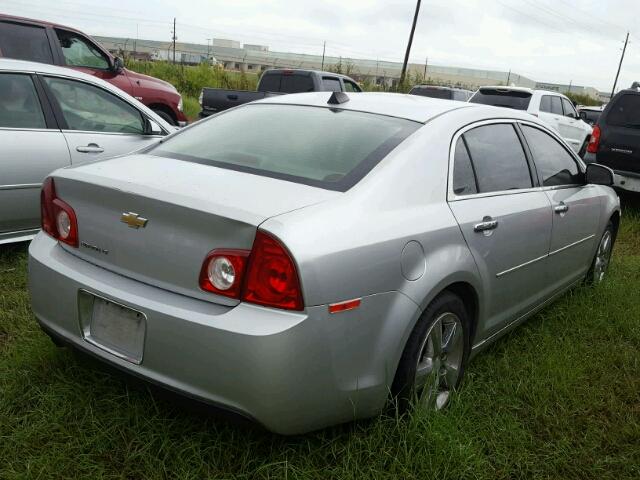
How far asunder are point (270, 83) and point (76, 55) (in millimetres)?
5039

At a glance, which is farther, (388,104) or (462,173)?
(388,104)

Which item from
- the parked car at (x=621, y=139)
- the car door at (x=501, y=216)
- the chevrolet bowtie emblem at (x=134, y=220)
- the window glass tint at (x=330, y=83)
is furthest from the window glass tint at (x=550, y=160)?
the window glass tint at (x=330, y=83)

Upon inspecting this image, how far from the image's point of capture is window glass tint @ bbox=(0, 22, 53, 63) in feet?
24.6

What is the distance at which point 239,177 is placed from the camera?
2486 millimetres

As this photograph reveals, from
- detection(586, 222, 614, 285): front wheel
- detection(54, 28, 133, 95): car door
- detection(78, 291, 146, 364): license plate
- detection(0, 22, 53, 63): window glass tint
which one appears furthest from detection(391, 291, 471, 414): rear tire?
detection(54, 28, 133, 95): car door

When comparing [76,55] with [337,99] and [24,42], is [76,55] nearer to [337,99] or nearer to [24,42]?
[24,42]

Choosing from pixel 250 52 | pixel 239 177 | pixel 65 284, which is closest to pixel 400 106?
pixel 239 177

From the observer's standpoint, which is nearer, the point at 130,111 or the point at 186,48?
the point at 130,111

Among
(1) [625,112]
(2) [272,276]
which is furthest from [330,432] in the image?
(1) [625,112]

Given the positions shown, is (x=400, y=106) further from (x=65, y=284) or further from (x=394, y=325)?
(x=65, y=284)

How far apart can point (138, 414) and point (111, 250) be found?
2.35ft

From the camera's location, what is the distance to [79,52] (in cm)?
847

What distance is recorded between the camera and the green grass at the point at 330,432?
2.35m

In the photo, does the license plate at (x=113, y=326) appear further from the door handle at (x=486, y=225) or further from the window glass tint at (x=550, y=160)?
the window glass tint at (x=550, y=160)
